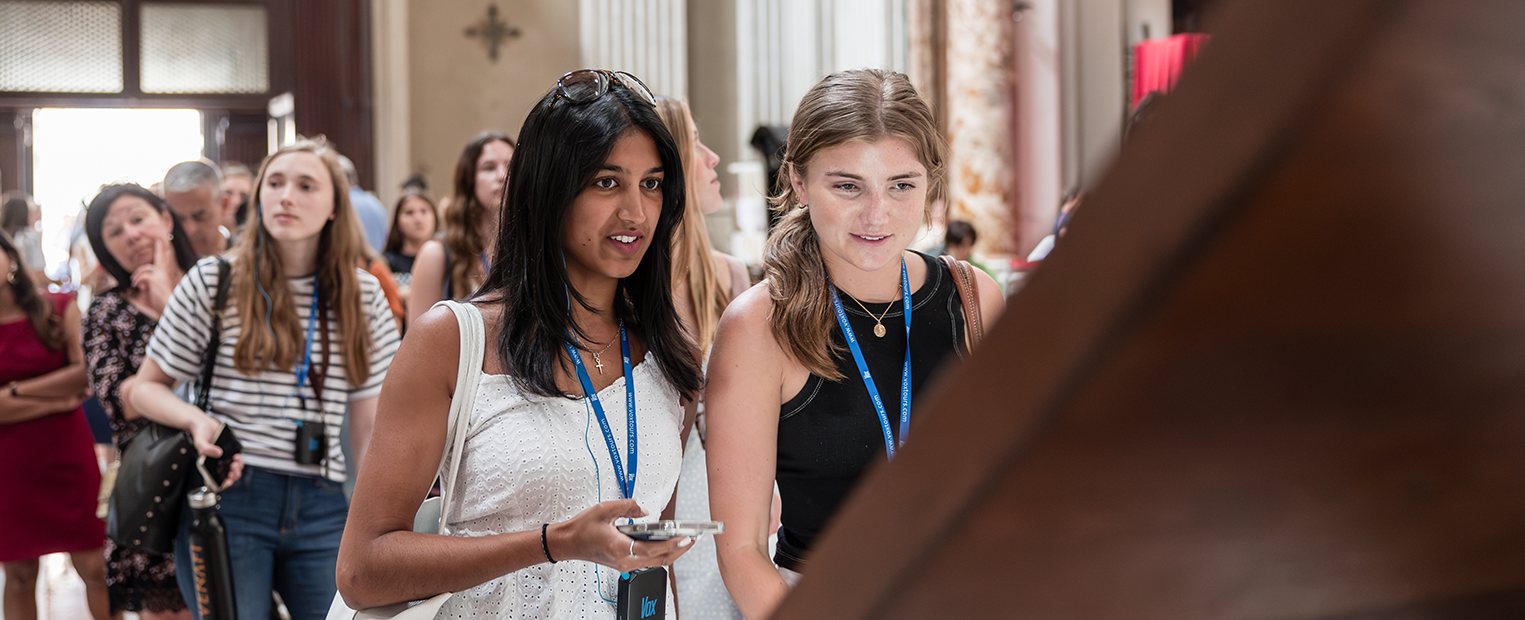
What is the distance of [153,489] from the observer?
2812 millimetres

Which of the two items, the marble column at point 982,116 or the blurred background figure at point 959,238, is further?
the marble column at point 982,116

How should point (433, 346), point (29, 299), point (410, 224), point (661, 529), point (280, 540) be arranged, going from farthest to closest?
point (410, 224) → point (29, 299) → point (280, 540) → point (433, 346) → point (661, 529)

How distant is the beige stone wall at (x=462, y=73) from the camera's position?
12.0 metres

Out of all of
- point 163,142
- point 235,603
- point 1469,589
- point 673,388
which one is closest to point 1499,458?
point 1469,589

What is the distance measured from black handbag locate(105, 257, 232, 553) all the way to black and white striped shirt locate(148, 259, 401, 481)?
0.12 meters

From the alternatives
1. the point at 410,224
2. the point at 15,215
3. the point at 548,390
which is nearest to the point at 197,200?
the point at 410,224

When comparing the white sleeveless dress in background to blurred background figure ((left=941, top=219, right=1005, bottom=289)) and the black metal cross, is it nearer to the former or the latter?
blurred background figure ((left=941, top=219, right=1005, bottom=289))

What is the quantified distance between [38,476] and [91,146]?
31.1 feet

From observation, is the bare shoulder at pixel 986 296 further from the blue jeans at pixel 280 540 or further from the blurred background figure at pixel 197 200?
the blurred background figure at pixel 197 200

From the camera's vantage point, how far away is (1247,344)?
0.23 meters

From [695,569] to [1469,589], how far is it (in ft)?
6.45

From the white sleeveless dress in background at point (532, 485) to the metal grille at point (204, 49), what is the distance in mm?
11918

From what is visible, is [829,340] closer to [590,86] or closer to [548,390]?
[548,390]

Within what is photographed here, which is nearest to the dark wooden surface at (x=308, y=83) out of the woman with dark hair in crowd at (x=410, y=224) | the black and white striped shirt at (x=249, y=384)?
the woman with dark hair in crowd at (x=410, y=224)
